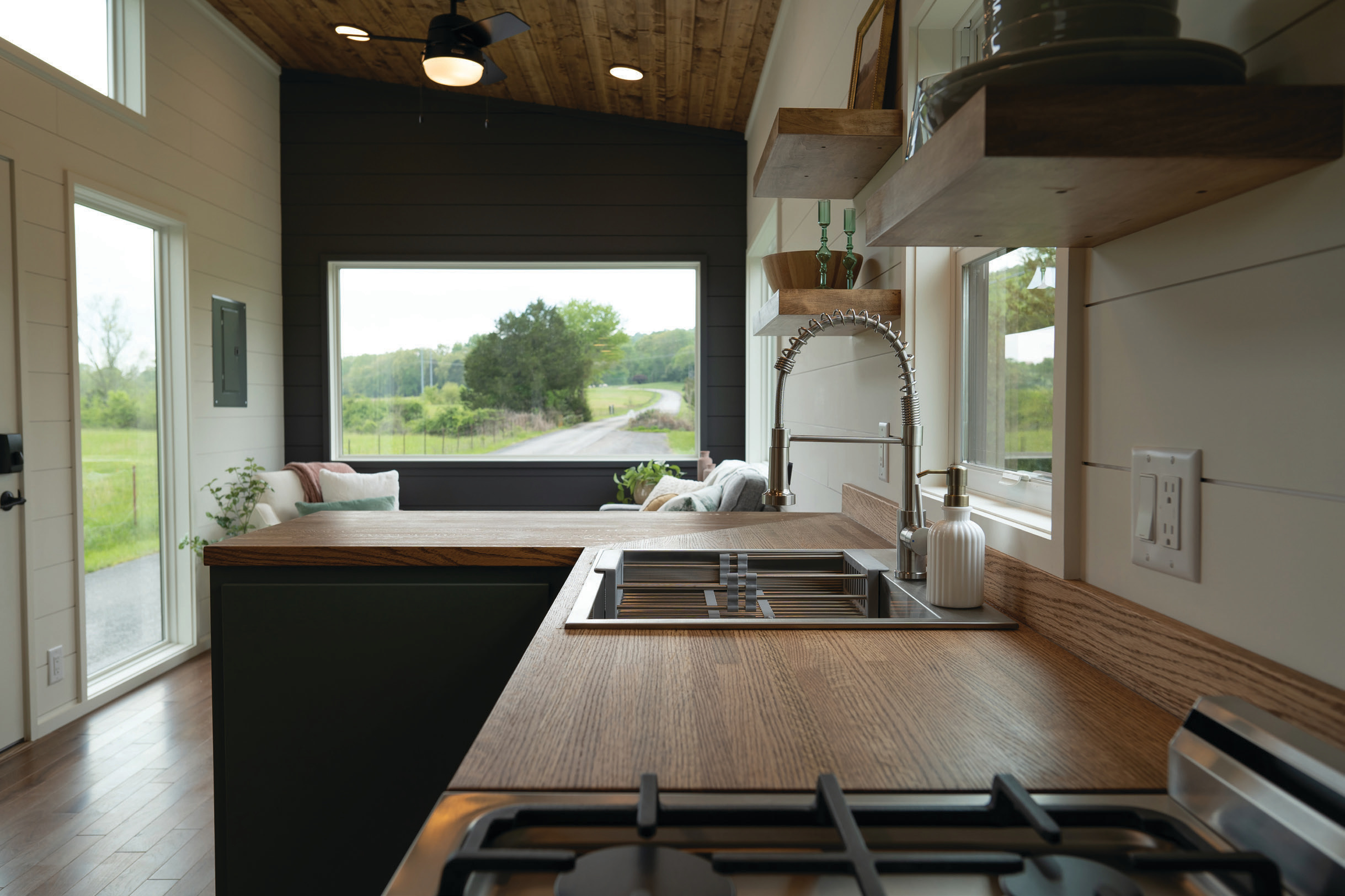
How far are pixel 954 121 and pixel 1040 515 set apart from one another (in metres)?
0.82

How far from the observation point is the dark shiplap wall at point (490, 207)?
16.4ft

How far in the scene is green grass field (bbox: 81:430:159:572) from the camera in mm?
3273

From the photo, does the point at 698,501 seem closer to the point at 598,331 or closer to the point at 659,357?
the point at 659,357

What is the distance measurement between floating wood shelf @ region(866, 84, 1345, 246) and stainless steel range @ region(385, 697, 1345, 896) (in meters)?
0.42

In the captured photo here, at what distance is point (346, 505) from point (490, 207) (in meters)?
2.00

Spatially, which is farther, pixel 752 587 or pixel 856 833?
pixel 752 587

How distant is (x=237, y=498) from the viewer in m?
4.26

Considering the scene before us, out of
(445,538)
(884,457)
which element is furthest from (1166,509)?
(445,538)

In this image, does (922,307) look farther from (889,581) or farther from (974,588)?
(974,588)

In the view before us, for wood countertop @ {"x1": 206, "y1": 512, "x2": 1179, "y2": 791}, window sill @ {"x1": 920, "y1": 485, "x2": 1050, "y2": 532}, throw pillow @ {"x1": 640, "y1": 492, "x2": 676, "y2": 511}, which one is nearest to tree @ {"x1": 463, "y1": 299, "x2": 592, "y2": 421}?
throw pillow @ {"x1": 640, "y1": 492, "x2": 676, "y2": 511}

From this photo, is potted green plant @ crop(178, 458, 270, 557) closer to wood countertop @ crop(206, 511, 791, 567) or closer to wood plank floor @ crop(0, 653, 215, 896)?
wood plank floor @ crop(0, 653, 215, 896)

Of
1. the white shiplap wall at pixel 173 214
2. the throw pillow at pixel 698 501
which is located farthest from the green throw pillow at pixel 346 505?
the throw pillow at pixel 698 501

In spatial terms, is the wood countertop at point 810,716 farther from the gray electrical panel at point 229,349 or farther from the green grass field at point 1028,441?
the gray electrical panel at point 229,349

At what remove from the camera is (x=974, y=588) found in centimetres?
116
